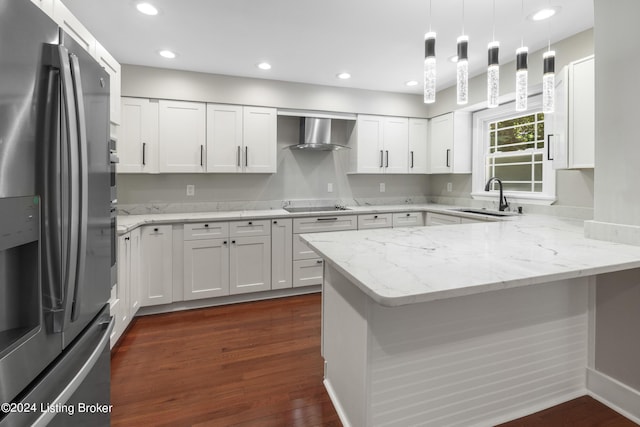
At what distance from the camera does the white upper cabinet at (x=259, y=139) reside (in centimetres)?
371

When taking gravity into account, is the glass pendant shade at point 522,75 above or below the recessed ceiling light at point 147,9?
below

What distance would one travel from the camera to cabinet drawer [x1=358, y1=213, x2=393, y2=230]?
3895 millimetres

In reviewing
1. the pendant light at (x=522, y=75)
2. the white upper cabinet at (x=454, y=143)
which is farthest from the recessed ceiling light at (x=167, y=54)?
the white upper cabinet at (x=454, y=143)

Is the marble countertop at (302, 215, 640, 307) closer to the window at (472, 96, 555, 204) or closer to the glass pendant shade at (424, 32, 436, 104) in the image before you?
the glass pendant shade at (424, 32, 436, 104)

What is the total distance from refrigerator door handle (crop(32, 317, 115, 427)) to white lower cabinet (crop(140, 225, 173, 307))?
76.2 inches

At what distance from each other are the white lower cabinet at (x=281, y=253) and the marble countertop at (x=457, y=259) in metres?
1.64

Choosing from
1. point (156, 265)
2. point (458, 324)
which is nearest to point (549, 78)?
point (458, 324)

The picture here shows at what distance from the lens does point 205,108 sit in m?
3.57

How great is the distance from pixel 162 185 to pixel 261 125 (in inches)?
51.5

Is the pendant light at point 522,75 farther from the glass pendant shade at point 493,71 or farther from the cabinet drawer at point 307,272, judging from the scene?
the cabinet drawer at point 307,272

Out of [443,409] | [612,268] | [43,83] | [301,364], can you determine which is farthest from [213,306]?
[612,268]

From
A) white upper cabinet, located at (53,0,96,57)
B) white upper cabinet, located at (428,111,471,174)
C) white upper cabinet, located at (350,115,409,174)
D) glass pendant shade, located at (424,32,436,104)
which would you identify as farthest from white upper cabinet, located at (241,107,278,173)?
glass pendant shade, located at (424,32,436,104)

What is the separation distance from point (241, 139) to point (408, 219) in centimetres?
225

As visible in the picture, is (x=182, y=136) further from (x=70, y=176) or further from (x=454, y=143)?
(x=454, y=143)
